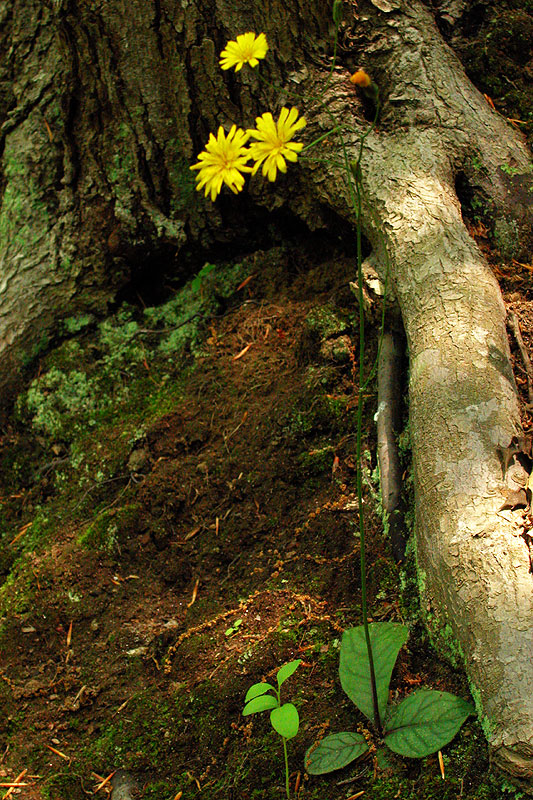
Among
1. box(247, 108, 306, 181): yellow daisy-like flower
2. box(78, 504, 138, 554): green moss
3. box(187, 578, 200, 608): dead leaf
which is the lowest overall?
box(78, 504, 138, 554): green moss

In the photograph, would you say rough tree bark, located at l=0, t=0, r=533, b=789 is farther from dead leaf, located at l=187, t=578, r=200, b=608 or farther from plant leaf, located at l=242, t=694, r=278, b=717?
dead leaf, located at l=187, t=578, r=200, b=608

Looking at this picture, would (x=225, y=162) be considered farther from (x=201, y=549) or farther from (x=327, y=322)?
(x=201, y=549)

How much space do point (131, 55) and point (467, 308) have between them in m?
1.87

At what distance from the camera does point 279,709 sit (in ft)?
5.25

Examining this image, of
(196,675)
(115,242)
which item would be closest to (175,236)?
(115,242)

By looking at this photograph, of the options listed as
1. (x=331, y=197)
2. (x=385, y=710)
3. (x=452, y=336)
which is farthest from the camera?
(x=331, y=197)

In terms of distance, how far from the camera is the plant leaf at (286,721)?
1.53m

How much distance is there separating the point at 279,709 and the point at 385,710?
29cm

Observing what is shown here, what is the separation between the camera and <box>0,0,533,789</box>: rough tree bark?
5.52 feet

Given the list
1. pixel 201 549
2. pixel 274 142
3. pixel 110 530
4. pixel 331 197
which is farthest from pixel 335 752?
pixel 331 197

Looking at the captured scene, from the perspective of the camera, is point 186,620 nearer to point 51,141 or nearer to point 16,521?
point 16,521

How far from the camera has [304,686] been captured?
184cm

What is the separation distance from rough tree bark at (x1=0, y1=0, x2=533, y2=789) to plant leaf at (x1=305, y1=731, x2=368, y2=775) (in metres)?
0.32

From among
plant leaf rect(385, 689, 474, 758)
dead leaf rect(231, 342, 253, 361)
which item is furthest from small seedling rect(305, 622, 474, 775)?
dead leaf rect(231, 342, 253, 361)
